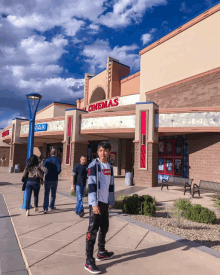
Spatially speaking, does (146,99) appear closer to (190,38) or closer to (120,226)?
(190,38)

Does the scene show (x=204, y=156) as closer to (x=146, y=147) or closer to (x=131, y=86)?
(x=146, y=147)

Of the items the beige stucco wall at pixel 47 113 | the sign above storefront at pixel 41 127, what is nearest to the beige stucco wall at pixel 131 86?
the sign above storefront at pixel 41 127

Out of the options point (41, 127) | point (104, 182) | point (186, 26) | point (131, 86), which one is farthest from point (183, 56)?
point (104, 182)

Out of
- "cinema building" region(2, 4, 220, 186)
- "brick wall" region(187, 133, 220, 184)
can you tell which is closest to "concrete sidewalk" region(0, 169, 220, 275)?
"cinema building" region(2, 4, 220, 186)

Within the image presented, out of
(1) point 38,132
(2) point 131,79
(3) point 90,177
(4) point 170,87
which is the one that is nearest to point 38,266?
(3) point 90,177

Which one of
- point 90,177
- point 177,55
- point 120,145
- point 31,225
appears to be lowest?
point 31,225

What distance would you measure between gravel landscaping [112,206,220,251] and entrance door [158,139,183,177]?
29.1 feet

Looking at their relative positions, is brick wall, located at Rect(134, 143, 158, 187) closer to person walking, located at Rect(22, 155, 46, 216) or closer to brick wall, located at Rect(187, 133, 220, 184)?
brick wall, located at Rect(187, 133, 220, 184)

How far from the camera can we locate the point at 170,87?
50.6 ft

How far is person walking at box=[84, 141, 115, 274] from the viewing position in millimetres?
3127

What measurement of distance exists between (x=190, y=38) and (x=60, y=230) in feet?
48.6

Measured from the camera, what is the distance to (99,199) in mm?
3285

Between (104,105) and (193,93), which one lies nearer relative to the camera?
(193,93)

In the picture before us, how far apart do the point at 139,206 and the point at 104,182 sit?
3.69 metres
